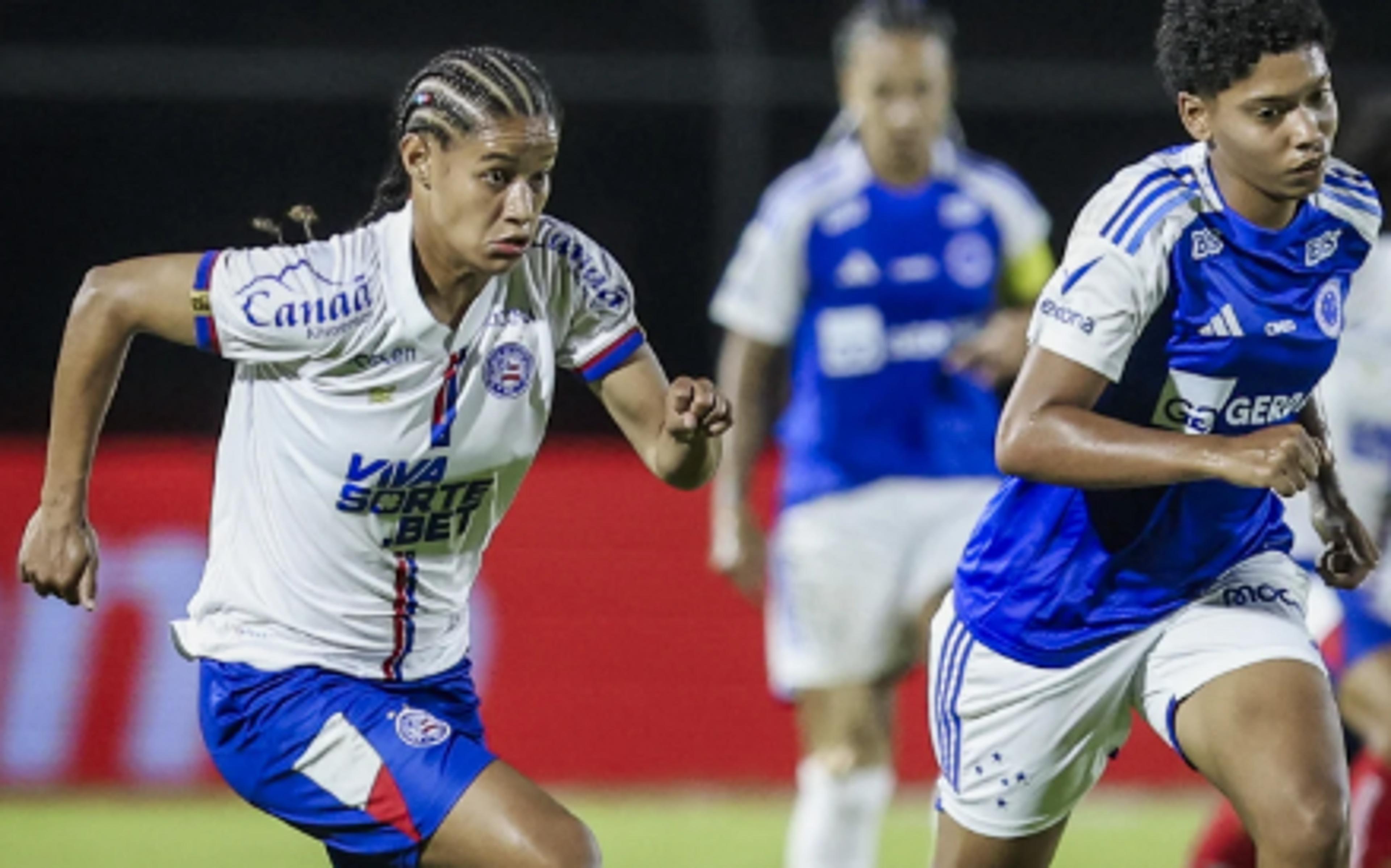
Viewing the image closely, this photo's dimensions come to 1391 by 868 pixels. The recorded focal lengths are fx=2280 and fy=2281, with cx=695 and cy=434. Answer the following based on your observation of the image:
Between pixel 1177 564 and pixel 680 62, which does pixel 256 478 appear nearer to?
pixel 1177 564

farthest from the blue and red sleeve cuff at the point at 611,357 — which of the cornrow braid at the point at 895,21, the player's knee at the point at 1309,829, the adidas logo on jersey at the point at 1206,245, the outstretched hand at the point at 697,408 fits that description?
the cornrow braid at the point at 895,21

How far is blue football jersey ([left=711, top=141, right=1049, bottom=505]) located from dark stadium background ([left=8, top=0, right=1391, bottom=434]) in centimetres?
398

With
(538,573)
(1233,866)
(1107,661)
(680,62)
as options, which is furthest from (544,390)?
(680,62)

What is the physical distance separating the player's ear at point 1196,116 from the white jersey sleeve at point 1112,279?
14 centimetres

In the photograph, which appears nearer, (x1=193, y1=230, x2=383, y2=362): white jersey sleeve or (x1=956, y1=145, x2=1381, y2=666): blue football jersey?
(x1=956, y1=145, x2=1381, y2=666): blue football jersey

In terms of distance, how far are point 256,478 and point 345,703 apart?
0.46 meters

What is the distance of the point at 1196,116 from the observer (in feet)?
13.2

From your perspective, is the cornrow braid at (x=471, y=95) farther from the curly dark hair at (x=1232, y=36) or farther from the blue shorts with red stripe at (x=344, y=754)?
the curly dark hair at (x=1232, y=36)

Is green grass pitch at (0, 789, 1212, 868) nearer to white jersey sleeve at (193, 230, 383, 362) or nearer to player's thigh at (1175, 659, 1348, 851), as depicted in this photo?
player's thigh at (1175, 659, 1348, 851)

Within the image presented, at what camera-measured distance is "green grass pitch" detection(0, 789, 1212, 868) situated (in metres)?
7.40

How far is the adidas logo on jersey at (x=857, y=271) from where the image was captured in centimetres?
667

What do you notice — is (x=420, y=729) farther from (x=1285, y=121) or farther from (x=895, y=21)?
(x=895, y=21)

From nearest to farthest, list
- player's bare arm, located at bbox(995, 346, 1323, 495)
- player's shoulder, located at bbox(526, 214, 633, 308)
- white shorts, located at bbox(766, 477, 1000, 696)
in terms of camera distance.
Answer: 1. player's bare arm, located at bbox(995, 346, 1323, 495)
2. player's shoulder, located at bbox(526, 214, 633, 308)
3. white shorts, located at bbox(766, 477, 1000, 696)

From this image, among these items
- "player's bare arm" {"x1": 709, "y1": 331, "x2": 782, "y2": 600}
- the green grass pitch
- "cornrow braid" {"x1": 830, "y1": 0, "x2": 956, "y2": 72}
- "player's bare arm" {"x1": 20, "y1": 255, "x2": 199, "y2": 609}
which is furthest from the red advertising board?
"player's bare arm" {"x1": 20, "y1": 255, "x2": 199, "y2": 609}
